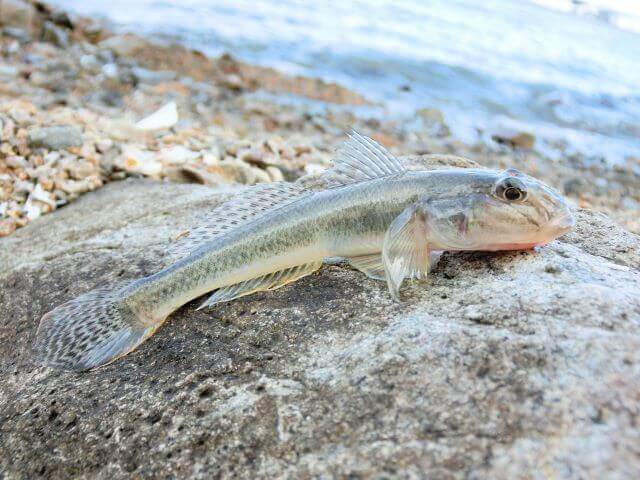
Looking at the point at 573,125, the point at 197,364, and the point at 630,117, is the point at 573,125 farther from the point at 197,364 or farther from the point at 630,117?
the point at 197,364

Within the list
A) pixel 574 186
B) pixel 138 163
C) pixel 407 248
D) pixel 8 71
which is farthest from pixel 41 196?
pixel 574 186

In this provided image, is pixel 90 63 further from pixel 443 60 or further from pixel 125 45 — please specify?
pixel 443 60

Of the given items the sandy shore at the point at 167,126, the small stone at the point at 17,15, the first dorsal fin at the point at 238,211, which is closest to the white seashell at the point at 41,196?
the sandy shore at the point at 167,126

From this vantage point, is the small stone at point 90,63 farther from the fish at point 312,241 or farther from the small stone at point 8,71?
the fish at point 312,241

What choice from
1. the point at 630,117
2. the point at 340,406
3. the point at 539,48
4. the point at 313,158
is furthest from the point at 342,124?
the point at 539,48

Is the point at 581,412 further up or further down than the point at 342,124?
further up

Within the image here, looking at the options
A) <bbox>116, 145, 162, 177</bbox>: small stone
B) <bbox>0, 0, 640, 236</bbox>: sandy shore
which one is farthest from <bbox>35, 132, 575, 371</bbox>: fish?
<bbox>116, 145, 162, 177</bbox>: small stone
